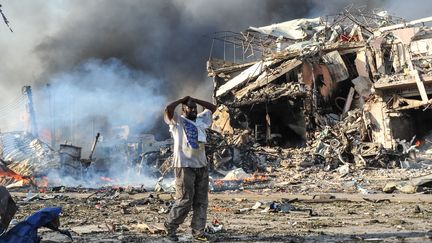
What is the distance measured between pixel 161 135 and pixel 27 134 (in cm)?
1206

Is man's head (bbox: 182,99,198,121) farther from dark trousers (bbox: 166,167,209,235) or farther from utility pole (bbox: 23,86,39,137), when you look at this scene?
utility pole (bbox: 23,86,39,137)

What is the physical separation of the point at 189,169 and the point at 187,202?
292 mm

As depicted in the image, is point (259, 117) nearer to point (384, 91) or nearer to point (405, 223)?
point (384, 91)

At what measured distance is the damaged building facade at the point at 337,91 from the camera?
16109 mm

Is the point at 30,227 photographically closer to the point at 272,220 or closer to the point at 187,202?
the point at 187,202

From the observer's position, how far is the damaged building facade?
16.1 meters

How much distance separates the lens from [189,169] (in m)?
4.09

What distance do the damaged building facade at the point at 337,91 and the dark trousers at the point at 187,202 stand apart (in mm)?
11221

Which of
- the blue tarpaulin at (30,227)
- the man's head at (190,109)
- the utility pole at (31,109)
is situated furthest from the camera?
the utility pole at (31,109)

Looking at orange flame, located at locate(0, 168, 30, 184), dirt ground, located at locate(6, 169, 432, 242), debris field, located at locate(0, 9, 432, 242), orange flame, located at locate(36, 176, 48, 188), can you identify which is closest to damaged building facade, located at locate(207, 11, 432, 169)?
debris field, located at locate(0, 9, 432, 242)

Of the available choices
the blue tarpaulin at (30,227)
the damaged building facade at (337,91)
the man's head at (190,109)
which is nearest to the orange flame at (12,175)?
the damaged building facade at (337,91)

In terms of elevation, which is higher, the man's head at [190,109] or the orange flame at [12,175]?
the man's head at [190,109]

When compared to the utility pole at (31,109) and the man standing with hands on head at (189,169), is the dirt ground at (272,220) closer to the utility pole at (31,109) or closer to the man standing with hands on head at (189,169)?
the man standing with hands on head at (189,169)

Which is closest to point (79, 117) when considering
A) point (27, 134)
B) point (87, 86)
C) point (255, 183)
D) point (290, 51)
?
point (87, 86)
